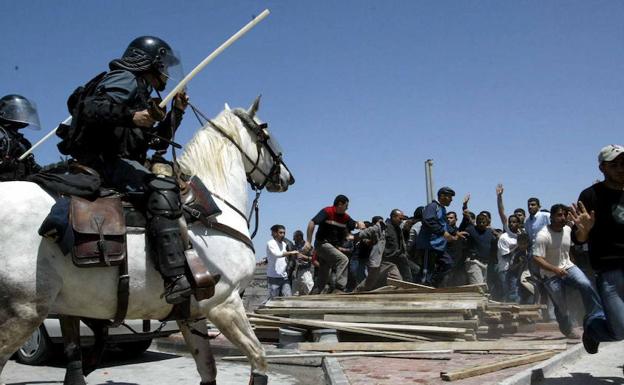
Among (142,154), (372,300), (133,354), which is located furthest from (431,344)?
(142,154)

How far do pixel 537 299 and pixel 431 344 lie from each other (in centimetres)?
621

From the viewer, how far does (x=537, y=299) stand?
13.9 meters

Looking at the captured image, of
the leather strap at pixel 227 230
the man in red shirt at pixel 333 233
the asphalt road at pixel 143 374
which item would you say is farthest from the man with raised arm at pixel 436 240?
the leather strap at pixel 227 230

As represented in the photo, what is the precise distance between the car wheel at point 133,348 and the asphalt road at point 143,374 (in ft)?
0.99

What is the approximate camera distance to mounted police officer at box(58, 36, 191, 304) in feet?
14.6

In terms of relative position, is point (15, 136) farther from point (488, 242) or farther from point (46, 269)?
point (488, 242)

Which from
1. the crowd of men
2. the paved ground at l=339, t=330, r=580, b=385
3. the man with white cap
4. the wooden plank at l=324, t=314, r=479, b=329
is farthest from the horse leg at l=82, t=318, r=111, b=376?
the crowd of men

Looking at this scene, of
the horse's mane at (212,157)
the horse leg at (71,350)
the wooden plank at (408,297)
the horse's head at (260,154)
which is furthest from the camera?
the wooden plank at (408,297)

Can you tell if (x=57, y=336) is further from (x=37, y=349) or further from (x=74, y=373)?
(x=74, y=373)

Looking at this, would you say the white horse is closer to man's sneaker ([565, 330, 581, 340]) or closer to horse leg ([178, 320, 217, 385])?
horse leg ([178, 320, 217, 385])

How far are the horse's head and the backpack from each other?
4.98ft

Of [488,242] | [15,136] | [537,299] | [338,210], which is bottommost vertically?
[537,299]

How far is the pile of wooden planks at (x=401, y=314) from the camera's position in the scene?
9.18m

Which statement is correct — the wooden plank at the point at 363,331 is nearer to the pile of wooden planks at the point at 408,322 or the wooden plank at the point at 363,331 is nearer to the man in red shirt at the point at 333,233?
the pile of wooden planks at the point at 408,322
